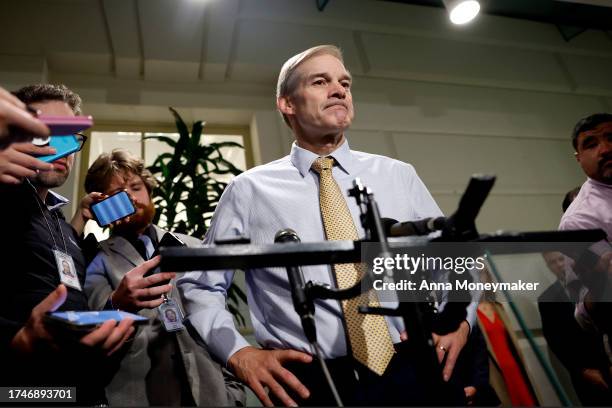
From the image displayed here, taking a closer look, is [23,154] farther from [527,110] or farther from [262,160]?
[527,110]

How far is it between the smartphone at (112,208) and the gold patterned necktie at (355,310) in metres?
0.90

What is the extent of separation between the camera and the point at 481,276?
30.1 inches

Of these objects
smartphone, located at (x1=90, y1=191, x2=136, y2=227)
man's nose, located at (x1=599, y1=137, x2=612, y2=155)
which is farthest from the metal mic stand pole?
man's nose, located at (x1=599, y1=137, x2=612, y2=155)

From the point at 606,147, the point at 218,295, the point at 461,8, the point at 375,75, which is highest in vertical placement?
the point at 375,75

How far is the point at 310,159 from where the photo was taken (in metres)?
1.25

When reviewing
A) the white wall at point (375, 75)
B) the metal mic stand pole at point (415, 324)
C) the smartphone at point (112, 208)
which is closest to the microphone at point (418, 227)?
the metal mic stand pole at point (415, 324)

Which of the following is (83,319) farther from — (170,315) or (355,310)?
(170,315)

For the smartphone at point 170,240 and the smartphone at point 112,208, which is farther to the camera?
the smartphone at point 112,208

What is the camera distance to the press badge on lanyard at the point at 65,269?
1.14 metres

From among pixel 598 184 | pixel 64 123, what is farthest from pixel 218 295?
pixel 598 184

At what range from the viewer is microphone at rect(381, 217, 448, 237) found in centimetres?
58

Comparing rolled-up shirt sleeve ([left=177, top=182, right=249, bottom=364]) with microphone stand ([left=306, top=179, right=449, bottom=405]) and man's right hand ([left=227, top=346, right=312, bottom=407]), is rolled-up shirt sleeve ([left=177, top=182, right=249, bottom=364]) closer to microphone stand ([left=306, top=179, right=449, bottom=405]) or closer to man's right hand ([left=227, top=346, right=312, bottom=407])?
man's right hand ([left=227, top=346, right=312, bottom=407])

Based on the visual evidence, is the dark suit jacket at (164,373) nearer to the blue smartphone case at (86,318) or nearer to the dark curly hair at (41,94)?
the blue smartphone case at (86,318)

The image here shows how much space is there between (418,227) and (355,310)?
16.1 inches
